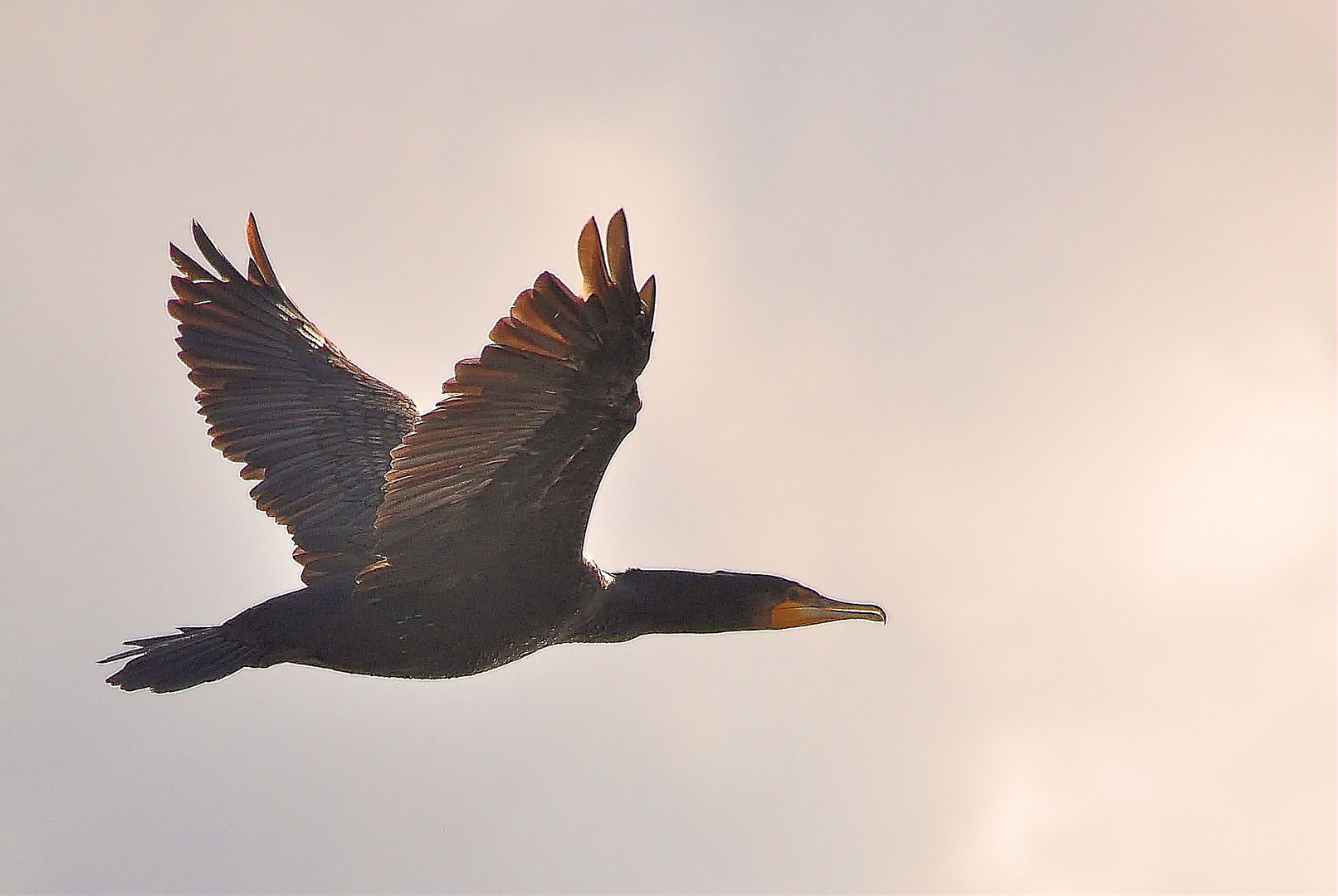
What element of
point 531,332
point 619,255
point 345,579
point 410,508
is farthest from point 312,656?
point 619,255

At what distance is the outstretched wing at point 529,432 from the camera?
307 inches

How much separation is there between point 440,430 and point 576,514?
Answer: 105 centimetres

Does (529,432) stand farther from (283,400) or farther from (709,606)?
(283,400)

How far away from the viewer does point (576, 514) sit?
9.01 meters

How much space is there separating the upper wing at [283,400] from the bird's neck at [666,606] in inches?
70.5

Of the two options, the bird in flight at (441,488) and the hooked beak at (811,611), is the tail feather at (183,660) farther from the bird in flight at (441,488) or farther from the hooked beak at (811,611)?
the hooked beak at (811,611)

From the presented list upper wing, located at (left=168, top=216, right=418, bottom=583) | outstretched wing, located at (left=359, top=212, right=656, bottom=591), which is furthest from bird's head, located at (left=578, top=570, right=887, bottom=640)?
upper wing, located at (left=168, top=216, right=418, bottom=583)

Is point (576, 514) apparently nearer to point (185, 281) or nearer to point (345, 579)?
point (345, 579)

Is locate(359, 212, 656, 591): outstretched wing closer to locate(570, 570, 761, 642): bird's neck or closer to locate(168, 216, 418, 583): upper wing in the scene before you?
locate(570, 570, 761, 642): bird's neck

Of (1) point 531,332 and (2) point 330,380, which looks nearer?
(1) point 531,332

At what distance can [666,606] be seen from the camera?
10.3 metres

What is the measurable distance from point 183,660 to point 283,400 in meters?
2.72

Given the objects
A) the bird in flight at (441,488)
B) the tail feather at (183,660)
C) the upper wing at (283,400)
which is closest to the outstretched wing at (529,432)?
the bird in flight at (441,488)

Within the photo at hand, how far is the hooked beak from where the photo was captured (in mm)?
10570
